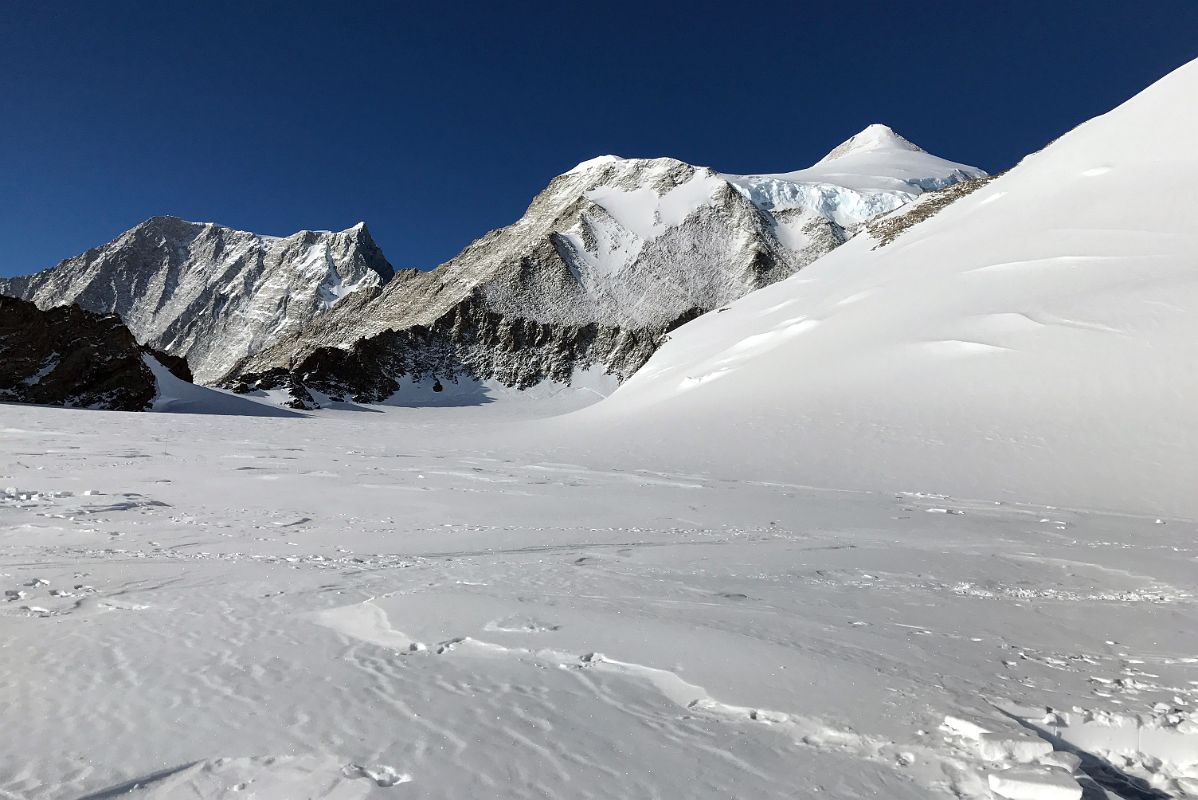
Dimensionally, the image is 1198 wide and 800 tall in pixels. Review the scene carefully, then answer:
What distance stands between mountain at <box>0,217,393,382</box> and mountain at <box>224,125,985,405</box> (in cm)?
5383

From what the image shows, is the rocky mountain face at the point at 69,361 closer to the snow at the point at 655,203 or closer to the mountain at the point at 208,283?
the snow at the point at 655,203

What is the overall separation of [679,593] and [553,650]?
1.47m

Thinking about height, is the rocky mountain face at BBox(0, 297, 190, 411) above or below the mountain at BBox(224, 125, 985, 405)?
below

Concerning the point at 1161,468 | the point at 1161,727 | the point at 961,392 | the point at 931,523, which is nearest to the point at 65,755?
the point at 1161,727

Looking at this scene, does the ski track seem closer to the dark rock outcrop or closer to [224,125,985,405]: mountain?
the dark rock outcrop

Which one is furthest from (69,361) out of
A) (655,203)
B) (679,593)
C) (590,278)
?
(655,203)

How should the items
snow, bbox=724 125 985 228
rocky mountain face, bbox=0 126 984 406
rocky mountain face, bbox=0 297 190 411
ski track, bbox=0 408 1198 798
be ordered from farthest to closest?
1. snow, bbox=724 125 985 228
2. rocky mountain face, bbox=0 126 984 406
3. rocky mountain face, bbox=0 297 190 411
4. ski track, bbox=0 408 1198 798

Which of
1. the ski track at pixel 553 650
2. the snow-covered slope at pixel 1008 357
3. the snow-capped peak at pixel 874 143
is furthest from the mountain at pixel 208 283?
the ski track at pixel 553 650

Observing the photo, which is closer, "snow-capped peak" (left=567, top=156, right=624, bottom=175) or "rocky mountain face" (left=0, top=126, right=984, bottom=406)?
"rocky mountain face" (left=0, top=126, right=984, bottom=406)

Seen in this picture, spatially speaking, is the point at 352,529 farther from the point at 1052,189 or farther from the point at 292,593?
the point at 1052,189

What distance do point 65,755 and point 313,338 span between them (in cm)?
11350

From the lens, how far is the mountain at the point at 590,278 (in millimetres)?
87188

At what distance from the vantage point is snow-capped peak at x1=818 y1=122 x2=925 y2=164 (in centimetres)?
15200

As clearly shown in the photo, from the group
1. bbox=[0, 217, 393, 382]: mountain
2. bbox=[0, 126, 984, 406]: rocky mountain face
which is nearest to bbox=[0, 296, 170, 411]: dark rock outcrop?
bbox=[0, 126, 984, 406]: rocky mountain face
